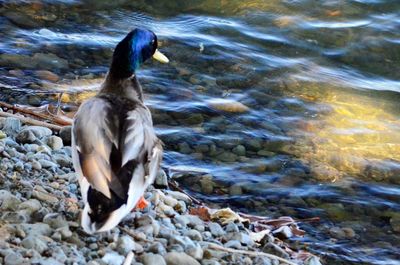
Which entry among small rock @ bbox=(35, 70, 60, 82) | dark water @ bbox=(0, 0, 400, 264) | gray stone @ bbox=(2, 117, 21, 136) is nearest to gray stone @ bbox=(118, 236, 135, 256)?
gray stone @ bbox=(2, 117, 21, 136)

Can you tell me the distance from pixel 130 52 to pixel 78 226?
157 cm

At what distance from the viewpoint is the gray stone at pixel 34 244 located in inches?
141

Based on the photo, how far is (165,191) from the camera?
17.7ft

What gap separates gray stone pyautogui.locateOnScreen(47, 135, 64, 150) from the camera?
17.4 ft

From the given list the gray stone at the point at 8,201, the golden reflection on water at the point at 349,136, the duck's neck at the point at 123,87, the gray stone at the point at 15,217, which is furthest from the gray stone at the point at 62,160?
the golden reflection on water at the point at 349,136

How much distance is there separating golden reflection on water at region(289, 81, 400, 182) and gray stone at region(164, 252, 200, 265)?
8.11ft

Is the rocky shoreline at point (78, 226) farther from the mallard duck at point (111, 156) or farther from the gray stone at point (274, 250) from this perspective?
the mallard duck at point (111, 156)

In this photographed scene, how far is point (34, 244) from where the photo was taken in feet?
11.8

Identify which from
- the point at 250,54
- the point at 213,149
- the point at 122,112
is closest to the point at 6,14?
the point at 250,54

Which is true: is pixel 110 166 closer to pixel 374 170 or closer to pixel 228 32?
pixel 374 170

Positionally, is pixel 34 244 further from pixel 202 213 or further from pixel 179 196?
pixel 179 196

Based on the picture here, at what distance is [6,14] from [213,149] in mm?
3296

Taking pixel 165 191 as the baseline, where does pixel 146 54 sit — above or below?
above

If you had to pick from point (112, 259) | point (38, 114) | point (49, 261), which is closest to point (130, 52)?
point (38, 114)
